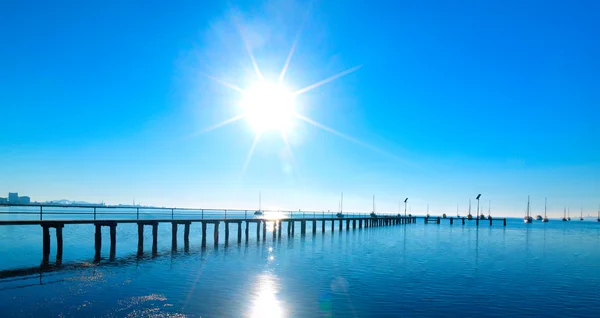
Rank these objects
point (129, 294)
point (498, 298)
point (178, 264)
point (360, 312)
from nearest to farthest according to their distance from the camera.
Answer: point (360, 312) → point (129, 294) → point (498, 298) → point (178, 264)

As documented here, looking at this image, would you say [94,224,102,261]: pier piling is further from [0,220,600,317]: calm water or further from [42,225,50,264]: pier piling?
[42,225,50,264]: pier piling

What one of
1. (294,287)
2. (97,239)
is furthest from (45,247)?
(294,287)

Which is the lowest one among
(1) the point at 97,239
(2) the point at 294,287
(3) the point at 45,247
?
(2) the point at 294,287

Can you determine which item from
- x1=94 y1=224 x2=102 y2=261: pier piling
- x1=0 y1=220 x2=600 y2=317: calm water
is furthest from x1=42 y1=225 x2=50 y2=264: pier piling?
x1=94 y1=224 x2=102 y2=261: pier piling

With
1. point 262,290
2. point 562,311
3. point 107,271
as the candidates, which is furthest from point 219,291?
point 562,311

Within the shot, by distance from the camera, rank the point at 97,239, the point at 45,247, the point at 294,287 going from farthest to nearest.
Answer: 1. the point at 97,239
2. the point at 45,247
3. the point at 294,287

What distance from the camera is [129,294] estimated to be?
1744 centimetres

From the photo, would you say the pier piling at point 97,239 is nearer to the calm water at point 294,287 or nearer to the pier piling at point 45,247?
the calm water at point 294,287

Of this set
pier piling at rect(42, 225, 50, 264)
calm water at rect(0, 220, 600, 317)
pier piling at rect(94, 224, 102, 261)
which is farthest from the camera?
pier piling at rect(94, 224, 102, 261)

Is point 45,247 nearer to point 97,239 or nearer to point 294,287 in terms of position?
point 97,239

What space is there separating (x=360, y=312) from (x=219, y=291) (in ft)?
22.9

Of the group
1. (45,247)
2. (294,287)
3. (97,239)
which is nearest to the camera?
(294,287)

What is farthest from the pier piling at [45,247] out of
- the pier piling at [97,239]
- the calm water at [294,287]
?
the pier piling at [97,239]

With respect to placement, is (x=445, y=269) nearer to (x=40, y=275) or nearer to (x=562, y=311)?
(x=562, y=311)
